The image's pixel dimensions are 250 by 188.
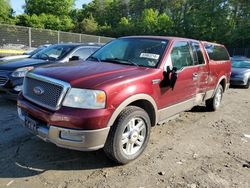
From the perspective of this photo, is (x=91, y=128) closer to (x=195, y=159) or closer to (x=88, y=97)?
(x=88, y=97)

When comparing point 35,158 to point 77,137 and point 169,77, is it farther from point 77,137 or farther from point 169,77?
point 169,77

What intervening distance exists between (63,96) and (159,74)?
5.41ft

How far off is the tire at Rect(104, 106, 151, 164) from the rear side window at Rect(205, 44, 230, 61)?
10.7 ft

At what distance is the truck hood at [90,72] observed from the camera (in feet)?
12.8

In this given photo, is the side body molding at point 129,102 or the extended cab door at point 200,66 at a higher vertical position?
the extended cab door at point 200,66

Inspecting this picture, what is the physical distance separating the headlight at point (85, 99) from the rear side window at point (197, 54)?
2.89 m

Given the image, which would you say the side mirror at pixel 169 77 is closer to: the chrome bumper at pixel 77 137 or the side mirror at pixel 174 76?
the side mirror at pixel 174 76

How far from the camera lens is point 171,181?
12.8ft

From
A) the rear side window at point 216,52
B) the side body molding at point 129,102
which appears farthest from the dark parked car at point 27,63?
the rear side window at point 216,52

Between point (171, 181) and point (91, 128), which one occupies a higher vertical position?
point (91, 128)

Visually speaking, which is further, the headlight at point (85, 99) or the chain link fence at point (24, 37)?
the chain link fence at point (24, 37)

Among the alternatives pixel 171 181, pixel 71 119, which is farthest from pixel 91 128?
pixel 171 181

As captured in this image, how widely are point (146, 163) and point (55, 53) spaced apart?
16.4 ft

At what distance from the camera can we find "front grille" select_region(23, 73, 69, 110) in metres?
3.85
